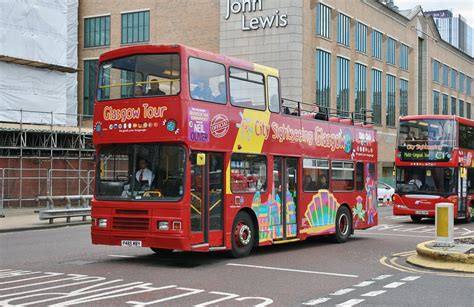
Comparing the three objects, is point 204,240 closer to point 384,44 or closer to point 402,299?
point 402,299

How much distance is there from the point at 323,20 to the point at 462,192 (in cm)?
2763

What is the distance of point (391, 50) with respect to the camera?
64.2m

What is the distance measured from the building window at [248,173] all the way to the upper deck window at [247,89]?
3.68 ft

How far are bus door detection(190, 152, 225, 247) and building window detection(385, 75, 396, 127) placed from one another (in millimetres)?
52917

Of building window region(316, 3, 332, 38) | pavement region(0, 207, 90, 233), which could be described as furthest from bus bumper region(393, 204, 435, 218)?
building window region(316, 3, 332, 38)

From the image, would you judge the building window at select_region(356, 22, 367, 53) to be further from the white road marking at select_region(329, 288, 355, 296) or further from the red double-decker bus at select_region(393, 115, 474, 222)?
the white road marking at select_region(329, 288, 355, 296)

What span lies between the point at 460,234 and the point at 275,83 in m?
9.51

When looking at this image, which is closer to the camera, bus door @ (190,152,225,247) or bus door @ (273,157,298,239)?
bus door @ (190,152,225,247)

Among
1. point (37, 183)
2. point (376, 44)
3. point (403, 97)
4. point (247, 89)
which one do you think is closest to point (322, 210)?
point (247, 89)

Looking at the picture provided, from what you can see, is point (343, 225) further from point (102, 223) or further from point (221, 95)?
point (102, 223)

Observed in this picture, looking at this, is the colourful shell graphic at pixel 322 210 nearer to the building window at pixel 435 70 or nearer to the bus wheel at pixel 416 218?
the bus wheel at pixel 416 218

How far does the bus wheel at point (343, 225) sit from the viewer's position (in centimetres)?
1736

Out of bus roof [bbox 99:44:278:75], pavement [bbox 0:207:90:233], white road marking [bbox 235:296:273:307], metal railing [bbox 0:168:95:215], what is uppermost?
bus roof [bbox 99:44:278:75]

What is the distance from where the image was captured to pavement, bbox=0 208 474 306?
9.16 meters
